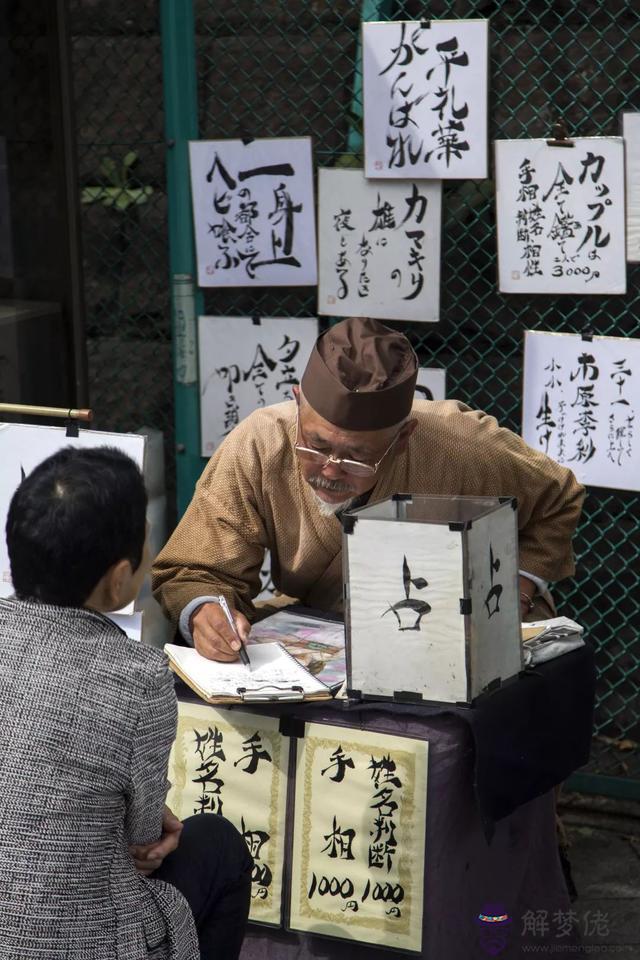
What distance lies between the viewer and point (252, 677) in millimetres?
2705

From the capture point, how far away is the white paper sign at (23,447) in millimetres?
3213

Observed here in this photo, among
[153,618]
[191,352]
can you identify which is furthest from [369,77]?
[153,618]

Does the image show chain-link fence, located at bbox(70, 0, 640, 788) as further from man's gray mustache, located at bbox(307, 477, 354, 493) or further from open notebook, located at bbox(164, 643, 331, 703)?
open notebook, located at bbox(164, 643, 331, 703)

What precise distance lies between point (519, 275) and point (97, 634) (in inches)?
94.7

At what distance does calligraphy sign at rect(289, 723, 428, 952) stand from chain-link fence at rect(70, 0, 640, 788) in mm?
1819

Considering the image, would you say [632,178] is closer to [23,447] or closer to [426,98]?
[426,98]

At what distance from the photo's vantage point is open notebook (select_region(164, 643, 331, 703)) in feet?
8.54

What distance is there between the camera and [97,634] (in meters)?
2.05

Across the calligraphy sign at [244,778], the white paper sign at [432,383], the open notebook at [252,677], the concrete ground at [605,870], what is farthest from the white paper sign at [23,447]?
the concrete ground at [605,870]

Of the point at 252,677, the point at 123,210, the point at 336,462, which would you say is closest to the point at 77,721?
the point at 252,677

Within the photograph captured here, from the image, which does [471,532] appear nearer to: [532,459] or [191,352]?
[532,459]

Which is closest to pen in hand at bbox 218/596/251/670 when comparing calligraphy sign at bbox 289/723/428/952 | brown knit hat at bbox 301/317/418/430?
calligraphy sign at bbox 289/723/428/952

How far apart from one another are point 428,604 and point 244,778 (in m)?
0.64

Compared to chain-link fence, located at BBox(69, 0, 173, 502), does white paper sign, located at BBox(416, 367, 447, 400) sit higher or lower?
lower
